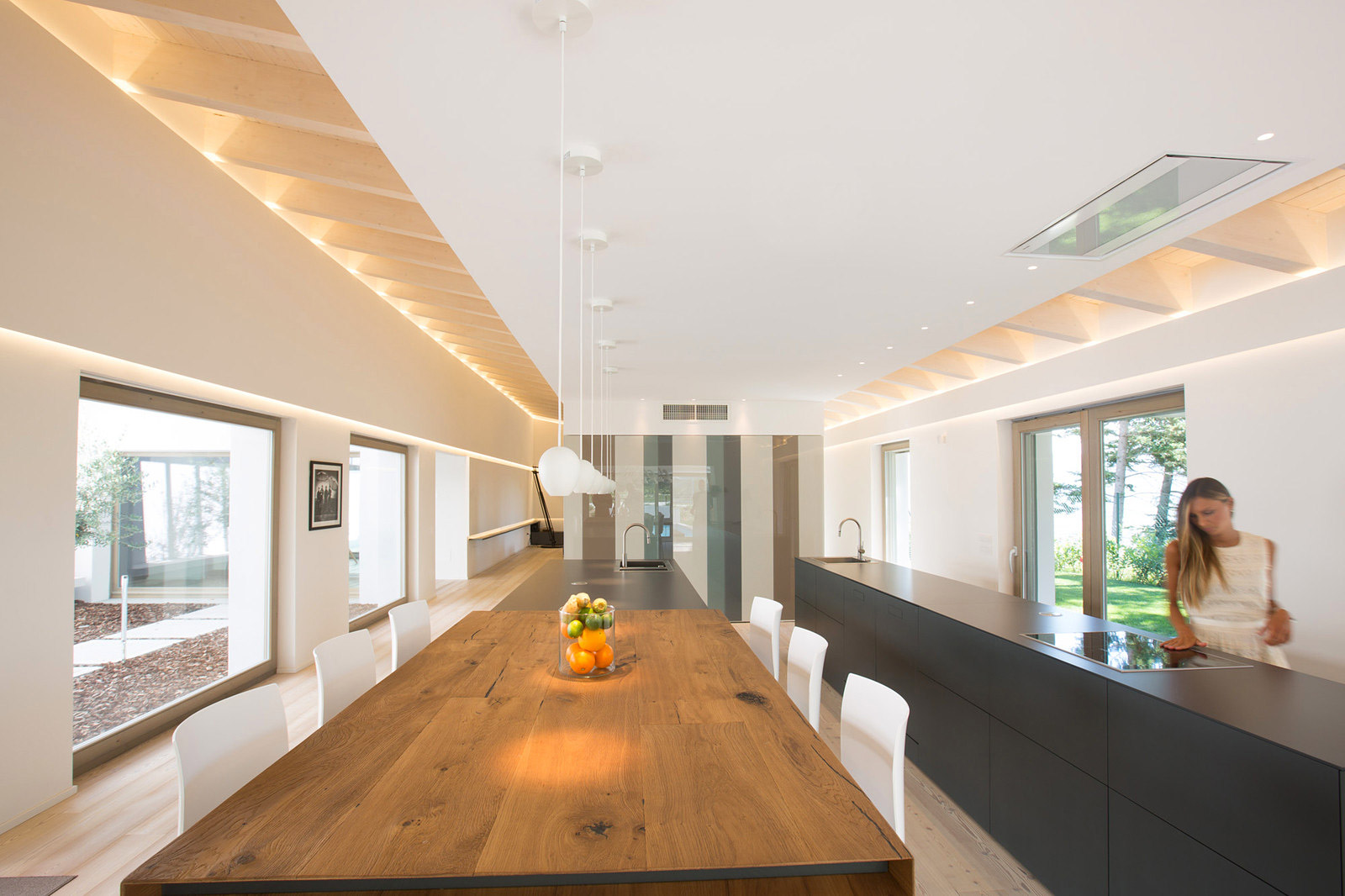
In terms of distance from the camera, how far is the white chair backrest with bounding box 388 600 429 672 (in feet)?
9.76

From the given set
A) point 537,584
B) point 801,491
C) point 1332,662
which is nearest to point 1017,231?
point 1332,662

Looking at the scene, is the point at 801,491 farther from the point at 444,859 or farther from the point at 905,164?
the point at 444,859

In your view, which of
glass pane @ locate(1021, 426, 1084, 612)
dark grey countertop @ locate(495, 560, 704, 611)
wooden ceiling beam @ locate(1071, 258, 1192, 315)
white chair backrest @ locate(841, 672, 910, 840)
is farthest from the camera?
glass pane @ locate(1021, 426, 1084, 612)

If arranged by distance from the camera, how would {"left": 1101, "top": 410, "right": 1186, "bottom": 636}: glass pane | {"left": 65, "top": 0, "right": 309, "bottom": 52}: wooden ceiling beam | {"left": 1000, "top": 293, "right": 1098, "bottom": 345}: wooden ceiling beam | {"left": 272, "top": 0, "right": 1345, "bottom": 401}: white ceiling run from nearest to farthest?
{"left": 272, "top": 0, "right": 1345, "bottom": 401}: white ceiling, {"left": 65, "top": 0, "right": 309, "bottom": 52}: wooden ceiling beam, {"left": 1101, "top": 410, "right": 1186, "bottom": 636}: glass pane, {"left": 1000, "top": 293, "right": 1098, "bottom": 345}: wooden ceiling beam

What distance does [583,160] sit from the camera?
6.60ft

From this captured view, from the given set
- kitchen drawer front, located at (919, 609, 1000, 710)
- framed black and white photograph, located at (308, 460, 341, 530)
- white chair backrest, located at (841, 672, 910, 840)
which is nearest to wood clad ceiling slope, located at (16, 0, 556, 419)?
framed black and white photograph, located at (308, 460, 341, 530)

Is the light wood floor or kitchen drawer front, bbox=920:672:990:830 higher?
Answer: kitchen drawer front, bbox=920:672:990:830

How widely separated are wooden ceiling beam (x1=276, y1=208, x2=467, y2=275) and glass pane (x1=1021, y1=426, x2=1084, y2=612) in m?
4.86

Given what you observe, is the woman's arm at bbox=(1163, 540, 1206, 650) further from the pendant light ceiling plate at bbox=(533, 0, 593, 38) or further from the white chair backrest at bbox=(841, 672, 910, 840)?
the pendant light ceiling plate at bbox=(533, 0, 593, 38)

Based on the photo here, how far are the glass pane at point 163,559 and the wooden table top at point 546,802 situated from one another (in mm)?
2251

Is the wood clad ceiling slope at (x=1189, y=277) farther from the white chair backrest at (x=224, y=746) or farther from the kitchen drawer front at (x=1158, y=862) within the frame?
the white chair backrest at (x=224, y=746)

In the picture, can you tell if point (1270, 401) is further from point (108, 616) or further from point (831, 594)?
point (108, 616)

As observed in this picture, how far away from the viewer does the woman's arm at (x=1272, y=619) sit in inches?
89.3

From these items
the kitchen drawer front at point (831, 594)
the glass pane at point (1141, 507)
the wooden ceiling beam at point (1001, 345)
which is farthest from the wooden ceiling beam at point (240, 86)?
the glass pane at point (1141, 507)
